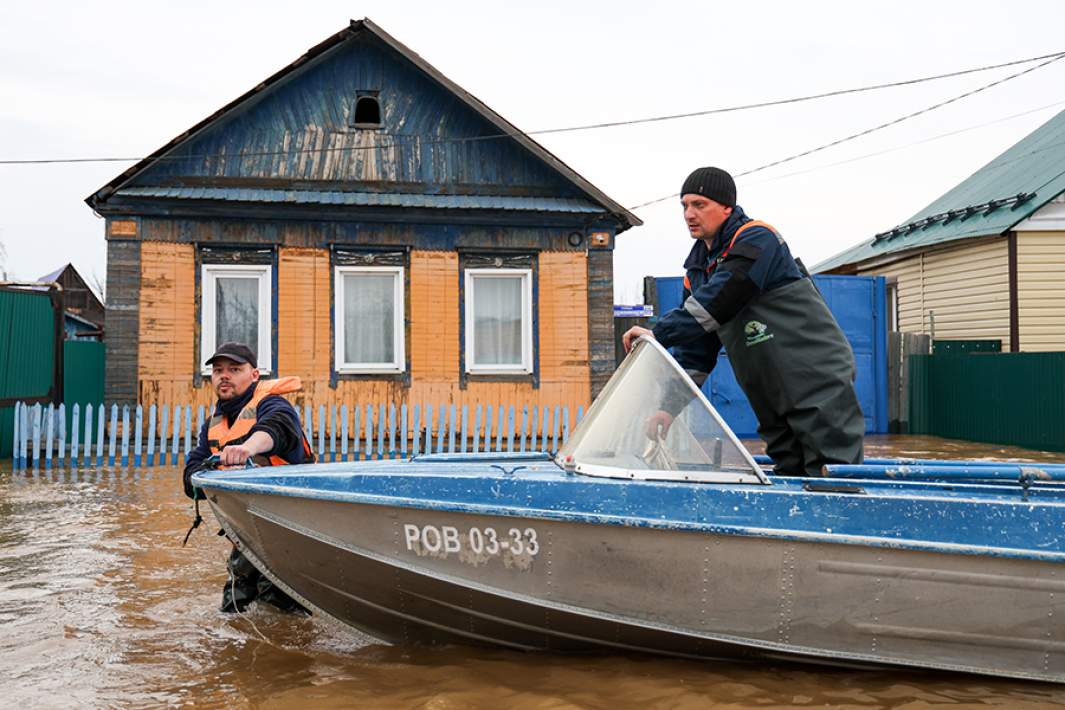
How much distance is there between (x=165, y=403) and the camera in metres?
14.1

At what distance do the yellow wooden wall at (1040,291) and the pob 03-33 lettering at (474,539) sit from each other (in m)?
17.4

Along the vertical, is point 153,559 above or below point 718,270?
below

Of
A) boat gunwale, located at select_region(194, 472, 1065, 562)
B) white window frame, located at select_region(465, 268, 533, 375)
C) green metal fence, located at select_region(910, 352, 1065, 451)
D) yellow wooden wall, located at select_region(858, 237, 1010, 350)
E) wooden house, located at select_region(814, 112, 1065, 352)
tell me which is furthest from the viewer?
Answer: yellow wooden wall, located at select_region(858, 237, 1010, 350)

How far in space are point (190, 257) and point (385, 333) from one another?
3.11 m

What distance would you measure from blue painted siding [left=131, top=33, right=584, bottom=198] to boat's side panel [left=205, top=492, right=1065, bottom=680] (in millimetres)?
11026

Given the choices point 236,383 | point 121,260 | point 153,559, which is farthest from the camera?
point 121,260

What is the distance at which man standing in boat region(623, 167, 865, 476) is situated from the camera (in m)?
4.73

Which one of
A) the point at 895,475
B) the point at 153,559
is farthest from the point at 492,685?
the point at 153,559

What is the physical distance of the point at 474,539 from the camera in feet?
14.3

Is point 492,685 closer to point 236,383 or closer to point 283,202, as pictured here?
point 236,383

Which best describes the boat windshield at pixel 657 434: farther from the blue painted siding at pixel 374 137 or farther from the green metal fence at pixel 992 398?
the green metal fence at pixel 992 398

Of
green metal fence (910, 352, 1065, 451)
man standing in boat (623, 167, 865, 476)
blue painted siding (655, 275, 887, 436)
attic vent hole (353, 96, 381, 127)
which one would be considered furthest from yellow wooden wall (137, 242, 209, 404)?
green metal fence (910, 352, 1065, 451)

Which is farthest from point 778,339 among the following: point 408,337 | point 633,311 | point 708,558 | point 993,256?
point 993,256

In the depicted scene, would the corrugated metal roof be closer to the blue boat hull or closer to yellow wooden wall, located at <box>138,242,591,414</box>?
yellow wooden wall, located at <box>138,242,591,414</box>
